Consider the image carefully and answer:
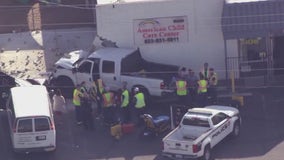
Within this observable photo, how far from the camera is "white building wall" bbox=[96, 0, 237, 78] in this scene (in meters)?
36.8

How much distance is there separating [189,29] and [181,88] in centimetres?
473

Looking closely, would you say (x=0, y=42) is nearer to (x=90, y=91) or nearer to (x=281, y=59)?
(x=90, y=91)

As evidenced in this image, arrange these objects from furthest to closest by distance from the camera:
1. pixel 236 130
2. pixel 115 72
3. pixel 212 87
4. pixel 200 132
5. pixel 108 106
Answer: pixel 115 72 → pixel 212 87 → pixel 108 106 → pixel 236 130 → pixel 200 132

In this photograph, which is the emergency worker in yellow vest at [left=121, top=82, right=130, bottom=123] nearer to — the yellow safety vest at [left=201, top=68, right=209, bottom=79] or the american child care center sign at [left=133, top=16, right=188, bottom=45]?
the yellow safety vest at [left=201, top=68, right=209, bottom=79]

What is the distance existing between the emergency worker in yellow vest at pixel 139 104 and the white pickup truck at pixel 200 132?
9.16ft

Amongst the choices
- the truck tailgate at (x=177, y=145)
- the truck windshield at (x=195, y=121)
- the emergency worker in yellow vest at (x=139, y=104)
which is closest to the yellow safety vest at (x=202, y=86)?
the emergency worker in yellow vest at (x=139, y=104)

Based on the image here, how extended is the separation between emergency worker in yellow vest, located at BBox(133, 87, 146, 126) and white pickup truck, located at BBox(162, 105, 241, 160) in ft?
9.16

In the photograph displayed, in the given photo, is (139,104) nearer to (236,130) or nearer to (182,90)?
(182,90)

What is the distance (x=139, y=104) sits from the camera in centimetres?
3198

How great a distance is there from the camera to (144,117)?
30891 millimetres

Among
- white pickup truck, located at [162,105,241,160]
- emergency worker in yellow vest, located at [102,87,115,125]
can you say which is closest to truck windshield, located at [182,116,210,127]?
white pickup truck, located at [162,105,241,160]

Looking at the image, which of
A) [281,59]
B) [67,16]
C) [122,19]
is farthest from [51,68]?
[281,59]

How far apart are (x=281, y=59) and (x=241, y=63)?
1829mm

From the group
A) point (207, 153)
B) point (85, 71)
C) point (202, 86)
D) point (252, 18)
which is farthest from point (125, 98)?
point (252, 18)
